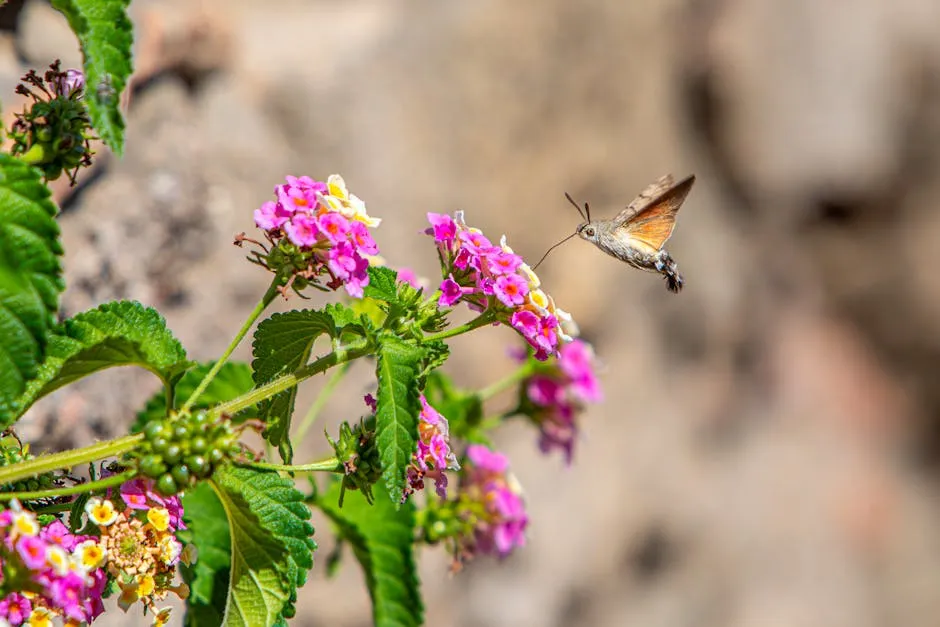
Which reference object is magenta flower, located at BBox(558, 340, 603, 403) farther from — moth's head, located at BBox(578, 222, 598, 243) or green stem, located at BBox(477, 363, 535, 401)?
moth's head, located at BBox(578, 222, 598, 243)

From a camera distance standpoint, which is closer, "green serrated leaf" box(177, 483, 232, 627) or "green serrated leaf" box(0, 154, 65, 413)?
"green serrated leaf" box(0, 154, 65, 413)

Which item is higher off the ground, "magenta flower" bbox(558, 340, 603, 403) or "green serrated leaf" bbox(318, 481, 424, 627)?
"magenta flower" bbox(558, 340, 603, 403)

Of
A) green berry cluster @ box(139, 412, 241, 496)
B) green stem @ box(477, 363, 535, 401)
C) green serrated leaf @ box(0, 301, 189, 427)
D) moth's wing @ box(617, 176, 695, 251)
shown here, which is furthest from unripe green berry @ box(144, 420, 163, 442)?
green stem @ box(477, 363, 535, 401)

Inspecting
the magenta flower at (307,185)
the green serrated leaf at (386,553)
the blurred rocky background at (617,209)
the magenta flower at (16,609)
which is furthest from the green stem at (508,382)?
the magenta flower at (16,609)

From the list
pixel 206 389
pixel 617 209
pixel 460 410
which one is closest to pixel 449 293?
pixel 206 389

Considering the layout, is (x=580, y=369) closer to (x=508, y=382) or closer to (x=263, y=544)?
(x=508, y=382)

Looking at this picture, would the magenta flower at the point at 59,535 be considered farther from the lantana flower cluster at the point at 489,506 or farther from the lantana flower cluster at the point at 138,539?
the lantana flower cluster at the point at 489,506

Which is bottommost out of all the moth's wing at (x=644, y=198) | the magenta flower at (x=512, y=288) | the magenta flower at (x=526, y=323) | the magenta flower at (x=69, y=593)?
the magenta flower at (x=69, y=593)
